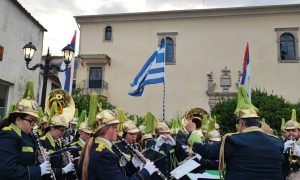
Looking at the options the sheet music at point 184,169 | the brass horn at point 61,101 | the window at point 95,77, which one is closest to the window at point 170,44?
the window at point 95,77

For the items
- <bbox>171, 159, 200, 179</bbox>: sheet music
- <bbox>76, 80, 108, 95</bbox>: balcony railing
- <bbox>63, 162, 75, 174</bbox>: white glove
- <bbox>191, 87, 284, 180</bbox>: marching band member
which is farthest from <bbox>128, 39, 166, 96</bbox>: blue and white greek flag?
<bbox>76, 80, 108, 95</bbox>: balcony railing

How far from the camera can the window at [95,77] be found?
33938 millimetres

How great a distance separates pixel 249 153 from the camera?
13.5 ft

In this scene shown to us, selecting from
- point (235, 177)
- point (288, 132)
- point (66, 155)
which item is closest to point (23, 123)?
point (66, 155)

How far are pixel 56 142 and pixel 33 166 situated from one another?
2.34 m

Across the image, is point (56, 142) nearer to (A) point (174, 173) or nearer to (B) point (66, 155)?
(B) point (66, 155)

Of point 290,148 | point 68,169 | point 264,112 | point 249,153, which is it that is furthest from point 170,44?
point 249,153

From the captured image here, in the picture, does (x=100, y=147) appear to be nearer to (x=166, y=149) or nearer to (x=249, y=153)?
(x=249, y=153)

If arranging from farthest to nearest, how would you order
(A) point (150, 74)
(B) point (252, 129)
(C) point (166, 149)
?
(A) point (150, 74) → (C) point (166, 149) → (B) point (252, 129)

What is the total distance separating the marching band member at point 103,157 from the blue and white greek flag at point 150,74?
308 inches

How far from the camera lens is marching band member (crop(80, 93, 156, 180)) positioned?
356 cm

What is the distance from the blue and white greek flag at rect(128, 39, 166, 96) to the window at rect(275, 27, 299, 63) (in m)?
22.0

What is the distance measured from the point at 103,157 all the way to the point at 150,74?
9209mm

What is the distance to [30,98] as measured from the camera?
4.37 meters
